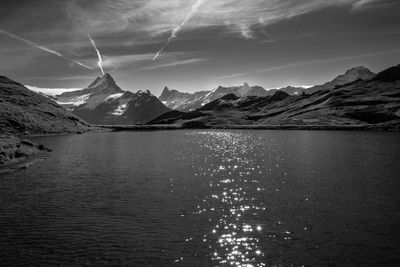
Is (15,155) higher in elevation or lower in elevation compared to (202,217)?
higher

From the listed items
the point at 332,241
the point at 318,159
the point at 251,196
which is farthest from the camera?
the point at 318,159

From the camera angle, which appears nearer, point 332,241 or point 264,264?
point 264,264

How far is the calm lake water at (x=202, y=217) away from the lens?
33.2 m

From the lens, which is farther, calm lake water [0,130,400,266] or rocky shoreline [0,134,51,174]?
rocky shoreline [0,134,51,174]

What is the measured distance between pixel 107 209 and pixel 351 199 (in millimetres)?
34033

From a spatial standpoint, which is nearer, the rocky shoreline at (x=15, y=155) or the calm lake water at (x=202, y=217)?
the calm lake water at (x=202, y=217)

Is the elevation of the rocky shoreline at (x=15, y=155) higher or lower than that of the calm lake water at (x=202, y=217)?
higher

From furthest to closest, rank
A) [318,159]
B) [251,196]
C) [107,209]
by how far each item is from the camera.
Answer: [318,159], [251,196], [107,209]

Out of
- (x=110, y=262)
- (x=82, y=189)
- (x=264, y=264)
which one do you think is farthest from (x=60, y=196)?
(x=264, y=264)

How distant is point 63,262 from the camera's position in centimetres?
3170

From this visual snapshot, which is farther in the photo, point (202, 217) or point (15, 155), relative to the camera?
point (15, 155)

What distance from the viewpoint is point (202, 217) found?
148 feet

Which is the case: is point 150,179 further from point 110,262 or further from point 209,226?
point 110,262

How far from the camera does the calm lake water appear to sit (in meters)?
33.2
